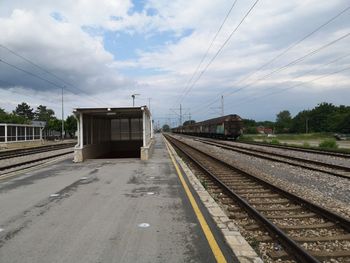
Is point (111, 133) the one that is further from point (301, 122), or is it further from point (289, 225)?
point (301, 122)

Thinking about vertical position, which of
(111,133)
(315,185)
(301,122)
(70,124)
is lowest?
(315,185)

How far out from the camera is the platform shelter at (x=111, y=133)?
67.6 feet

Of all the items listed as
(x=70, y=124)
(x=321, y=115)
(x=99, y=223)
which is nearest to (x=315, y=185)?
(x=99, y=223)

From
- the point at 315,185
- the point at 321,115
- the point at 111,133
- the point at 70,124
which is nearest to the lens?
the point at 315,185

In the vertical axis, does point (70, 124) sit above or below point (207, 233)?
above

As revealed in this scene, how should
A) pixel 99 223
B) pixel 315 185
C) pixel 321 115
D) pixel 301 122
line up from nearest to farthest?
pixel 99 223, pixel 315 185, pixel 321 115, pixel 301 122

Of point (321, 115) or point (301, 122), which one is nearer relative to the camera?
point (321, 115)

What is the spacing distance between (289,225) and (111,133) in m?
26.9

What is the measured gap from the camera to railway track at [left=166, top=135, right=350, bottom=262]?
16.7 feet

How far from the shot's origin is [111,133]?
32.5 metres

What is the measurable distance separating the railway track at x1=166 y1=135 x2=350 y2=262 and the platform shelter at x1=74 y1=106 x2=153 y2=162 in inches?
449

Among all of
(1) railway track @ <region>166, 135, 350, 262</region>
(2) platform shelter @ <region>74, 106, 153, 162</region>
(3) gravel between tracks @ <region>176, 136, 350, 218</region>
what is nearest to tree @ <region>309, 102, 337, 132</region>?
(2) platform shelter @ <region>74, 106, 153, 162</region>

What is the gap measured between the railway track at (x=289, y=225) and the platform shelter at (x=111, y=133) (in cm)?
1139

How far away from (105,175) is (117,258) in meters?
8.98
